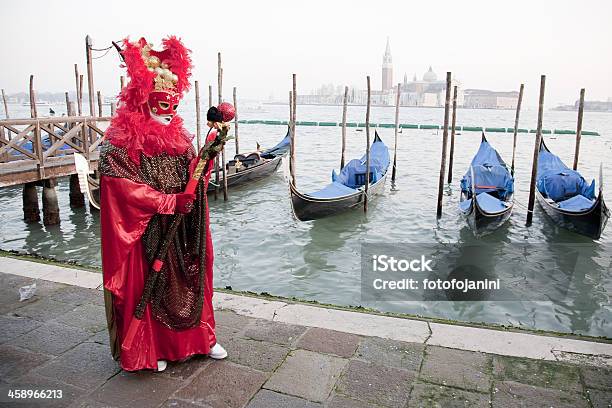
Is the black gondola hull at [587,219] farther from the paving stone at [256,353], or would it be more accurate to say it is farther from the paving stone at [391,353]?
the paving stone at [256,353]

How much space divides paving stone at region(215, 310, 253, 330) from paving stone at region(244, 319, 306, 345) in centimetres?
5

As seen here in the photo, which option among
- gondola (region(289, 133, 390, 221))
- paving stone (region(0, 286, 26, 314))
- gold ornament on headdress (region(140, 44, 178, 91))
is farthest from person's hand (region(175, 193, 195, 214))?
gondola (region(289, 133, 390, 221))

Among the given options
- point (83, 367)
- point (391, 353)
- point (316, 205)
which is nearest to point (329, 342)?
point (391, 353)

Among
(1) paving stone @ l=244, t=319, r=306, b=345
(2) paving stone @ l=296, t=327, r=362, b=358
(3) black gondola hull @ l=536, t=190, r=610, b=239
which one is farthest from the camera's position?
(3) black gondola hull @ l=536, t=190, r=610, b=239

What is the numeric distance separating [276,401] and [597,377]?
1.47 metres

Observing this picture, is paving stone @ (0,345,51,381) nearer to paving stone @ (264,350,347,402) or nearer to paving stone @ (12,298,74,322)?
paving stone @ (12,298,74,322)

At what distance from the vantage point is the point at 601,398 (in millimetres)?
1981

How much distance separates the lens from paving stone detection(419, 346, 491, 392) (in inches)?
A: 82.7

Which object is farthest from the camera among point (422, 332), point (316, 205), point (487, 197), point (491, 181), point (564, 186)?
point (491, 181)

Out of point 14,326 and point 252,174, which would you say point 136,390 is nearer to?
point 14,326

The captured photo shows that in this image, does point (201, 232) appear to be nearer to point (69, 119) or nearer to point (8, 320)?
point (8, 320)

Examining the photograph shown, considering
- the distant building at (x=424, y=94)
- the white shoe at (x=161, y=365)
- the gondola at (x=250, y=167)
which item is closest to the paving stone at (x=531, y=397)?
the white shoe at (x=161, y=365)

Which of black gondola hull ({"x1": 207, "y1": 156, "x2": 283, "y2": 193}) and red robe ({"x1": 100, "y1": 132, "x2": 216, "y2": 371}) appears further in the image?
black gondola hull ({"x1": 207, "y1": 156, "x2": 283, "y2": 193})

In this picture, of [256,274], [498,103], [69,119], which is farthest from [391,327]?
[498,103]
